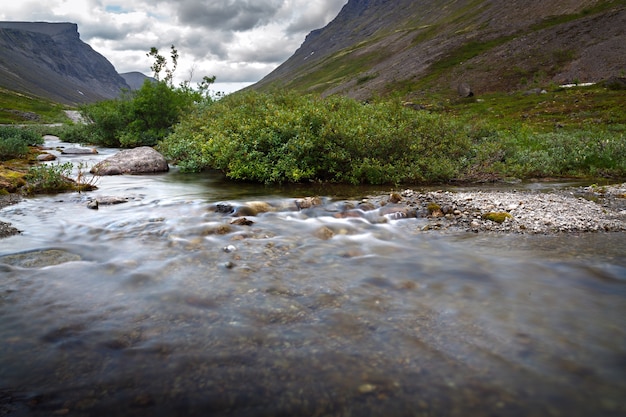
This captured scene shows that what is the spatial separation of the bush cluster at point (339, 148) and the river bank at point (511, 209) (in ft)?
8.92

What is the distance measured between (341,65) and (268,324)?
544 ft

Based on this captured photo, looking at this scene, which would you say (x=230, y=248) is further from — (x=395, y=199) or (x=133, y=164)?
(x=133, y=164)

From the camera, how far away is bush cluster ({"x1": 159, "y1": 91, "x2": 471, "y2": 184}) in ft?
48.4

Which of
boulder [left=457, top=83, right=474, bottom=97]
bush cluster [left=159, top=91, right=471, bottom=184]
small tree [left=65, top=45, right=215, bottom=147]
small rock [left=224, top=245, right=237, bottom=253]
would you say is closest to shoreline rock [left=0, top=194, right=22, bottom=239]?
small rock [left=224, top=245, right=237, bottom=253]

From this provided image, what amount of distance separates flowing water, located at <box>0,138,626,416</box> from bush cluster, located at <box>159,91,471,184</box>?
20.6ft

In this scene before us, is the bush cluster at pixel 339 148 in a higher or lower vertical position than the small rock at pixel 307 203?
higher

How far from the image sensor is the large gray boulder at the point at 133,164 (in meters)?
18.1

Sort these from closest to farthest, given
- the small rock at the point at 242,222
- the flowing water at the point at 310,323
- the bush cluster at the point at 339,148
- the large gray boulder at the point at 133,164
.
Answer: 1. the flowing water at the point at 310,323
2. the small rock at the point at 242,222
3. the bush cluster at the point at 339,148
4. the large gray boulder at the point at 133,164

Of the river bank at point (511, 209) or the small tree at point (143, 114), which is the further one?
the small tree at point (143, 114)

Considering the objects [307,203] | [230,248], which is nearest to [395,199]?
[307,203]

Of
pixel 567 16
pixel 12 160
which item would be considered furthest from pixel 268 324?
pixel 567 16

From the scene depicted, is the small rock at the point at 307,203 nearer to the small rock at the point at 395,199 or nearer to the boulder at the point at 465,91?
the small rock at the point at 395,199

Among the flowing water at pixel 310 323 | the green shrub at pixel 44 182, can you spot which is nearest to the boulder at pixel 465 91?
the flowing water at pixel 310 323

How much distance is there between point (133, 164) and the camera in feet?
61.7
